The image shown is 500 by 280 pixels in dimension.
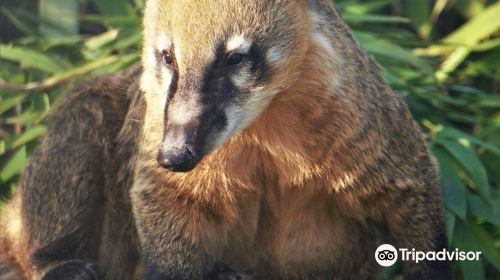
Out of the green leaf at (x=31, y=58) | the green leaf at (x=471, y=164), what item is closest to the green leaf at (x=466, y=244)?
the green leaf at (x=471, y=164)

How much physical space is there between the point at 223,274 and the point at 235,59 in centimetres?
109

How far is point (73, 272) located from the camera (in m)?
4.77

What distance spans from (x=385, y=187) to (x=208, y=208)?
0.74 metres

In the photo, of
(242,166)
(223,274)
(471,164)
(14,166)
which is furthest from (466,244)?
(14,166)

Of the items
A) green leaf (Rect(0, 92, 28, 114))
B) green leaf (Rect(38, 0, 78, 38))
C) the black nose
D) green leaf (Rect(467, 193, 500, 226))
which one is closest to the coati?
the black nose

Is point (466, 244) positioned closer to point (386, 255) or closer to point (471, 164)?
point (471, 164)

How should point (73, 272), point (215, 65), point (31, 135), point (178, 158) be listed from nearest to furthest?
point (178, 158) → point (215, 65) → point (73, 272) → point (31, 135)

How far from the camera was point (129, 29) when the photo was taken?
6500 millimetres

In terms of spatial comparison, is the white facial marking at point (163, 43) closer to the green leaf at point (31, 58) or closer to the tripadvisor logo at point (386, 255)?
the tripadvisor logo at point (386, 255)

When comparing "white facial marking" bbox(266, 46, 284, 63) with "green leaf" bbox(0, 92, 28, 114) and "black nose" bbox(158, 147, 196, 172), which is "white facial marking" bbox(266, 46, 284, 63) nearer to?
"black nose" bbox(158, 147, 196, 172)

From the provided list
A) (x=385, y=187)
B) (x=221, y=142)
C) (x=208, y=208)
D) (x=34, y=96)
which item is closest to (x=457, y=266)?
(x=385, y=187)

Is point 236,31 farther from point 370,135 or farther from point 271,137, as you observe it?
point 370,135

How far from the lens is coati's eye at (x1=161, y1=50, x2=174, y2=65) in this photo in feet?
12.2

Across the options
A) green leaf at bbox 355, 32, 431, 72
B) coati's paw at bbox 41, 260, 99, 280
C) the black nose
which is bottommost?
coati's paw at bbox 41, 260, 99, 280
